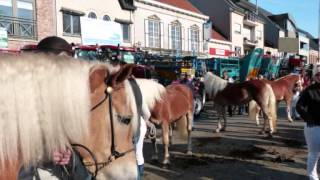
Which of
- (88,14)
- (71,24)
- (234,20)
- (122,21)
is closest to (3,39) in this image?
(71,24)

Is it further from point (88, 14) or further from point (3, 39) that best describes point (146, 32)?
point (3, 39)

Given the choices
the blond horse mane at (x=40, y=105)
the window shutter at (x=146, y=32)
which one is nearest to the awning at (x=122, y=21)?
the window shutter at (x=146, y=32)

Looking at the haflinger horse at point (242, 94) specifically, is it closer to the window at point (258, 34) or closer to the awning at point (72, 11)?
the awning at point (72, 11)

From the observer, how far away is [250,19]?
4569 centimetres

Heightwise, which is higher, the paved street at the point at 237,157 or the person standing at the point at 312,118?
the person standing at the point at 312,118

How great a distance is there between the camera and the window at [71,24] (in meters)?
20.4

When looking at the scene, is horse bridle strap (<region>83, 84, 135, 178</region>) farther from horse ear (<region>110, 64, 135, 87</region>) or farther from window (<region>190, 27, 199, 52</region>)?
window (<region>190, 27, 199, 52</region>)

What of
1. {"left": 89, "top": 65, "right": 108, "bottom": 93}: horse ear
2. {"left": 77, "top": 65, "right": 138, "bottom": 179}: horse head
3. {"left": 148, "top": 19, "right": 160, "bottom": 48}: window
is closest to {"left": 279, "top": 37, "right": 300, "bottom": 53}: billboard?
Answer: {"left": 148, "top": 19, "right": 160, "bottom": 48}: window

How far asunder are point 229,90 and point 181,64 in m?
3.53

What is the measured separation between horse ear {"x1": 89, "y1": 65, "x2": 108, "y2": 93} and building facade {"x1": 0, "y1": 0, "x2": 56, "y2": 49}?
16509mm

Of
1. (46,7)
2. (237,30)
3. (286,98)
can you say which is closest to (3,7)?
(46,7)

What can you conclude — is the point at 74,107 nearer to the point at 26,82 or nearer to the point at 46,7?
the point at 26,82

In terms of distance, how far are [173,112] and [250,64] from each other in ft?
33.8

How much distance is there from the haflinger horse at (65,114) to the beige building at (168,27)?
853 inches
